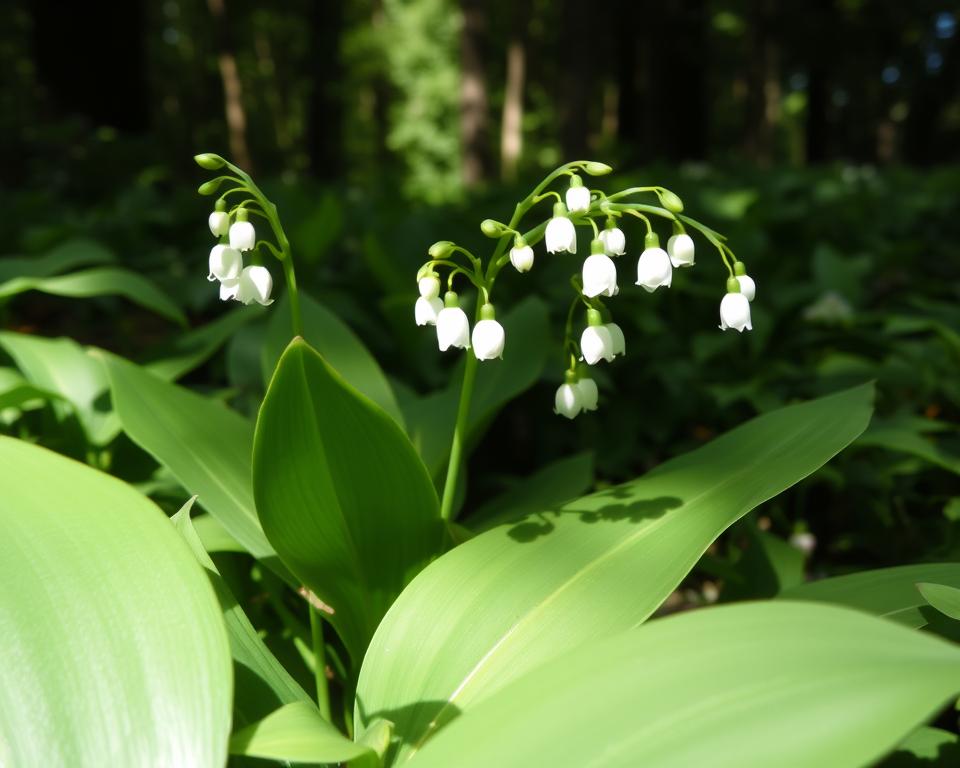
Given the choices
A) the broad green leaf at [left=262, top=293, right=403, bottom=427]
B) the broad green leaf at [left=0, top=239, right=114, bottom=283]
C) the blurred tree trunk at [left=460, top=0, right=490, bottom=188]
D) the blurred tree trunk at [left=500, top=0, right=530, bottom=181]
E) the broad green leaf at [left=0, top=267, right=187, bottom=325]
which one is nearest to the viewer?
the broad green leaf at [left=262, top=293, right=403, bottom=427]

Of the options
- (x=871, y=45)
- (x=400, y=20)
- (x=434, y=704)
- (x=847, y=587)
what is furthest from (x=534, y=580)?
(x=400, y=20)

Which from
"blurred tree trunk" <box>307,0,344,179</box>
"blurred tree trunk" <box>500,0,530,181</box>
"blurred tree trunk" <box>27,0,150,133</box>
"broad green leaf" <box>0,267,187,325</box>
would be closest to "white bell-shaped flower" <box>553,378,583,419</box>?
"broad green leaf" <box>0,267,187,325</box>

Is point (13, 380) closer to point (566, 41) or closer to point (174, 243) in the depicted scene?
point (174, 243)

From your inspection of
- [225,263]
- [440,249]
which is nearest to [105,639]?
[225,263]

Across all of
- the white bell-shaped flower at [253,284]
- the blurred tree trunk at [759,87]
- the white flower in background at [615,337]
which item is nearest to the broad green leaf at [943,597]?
the white flower in background at [615,337]

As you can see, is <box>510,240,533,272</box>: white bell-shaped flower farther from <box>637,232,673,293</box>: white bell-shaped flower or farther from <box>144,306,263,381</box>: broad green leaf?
<box>144,306,263,381</box>: broad green leaf

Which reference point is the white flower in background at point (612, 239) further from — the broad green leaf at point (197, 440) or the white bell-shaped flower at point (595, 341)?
the broad green leaf at point (197, 440)

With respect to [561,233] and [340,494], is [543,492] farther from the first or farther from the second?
[561,233]
